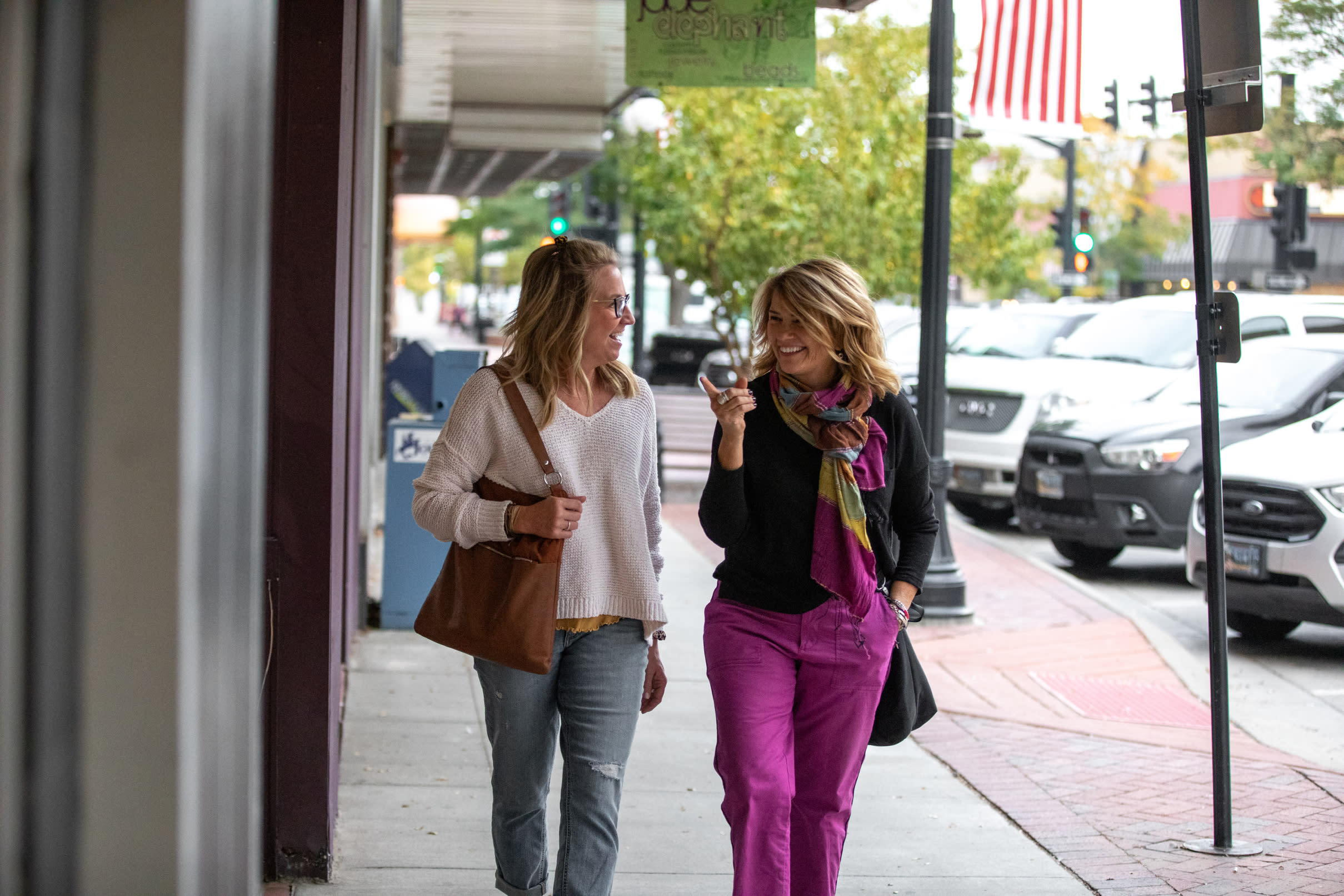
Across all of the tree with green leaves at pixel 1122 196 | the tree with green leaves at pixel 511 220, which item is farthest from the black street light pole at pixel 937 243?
the tree with green leaves at pixel 511 220

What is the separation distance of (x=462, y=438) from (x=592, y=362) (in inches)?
14.0

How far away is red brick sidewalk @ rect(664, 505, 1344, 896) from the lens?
479 cm

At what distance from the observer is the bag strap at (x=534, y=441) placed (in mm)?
3295

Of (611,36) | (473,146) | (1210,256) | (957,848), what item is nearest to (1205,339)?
(1210,256)

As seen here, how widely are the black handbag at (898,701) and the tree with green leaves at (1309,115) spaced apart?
46.6 feet

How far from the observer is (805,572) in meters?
3.44

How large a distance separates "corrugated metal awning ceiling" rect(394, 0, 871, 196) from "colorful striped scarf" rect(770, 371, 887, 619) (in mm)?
3819

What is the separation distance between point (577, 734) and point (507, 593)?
0.40 meters

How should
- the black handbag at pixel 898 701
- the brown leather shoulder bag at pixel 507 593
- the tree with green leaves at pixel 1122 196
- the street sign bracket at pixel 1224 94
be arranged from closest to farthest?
1. the brown leather shoulder bag at pixel 507 593
2. the black handbag at pixel 898 701
3. the street sign bracket at pixel 1224 94
4. the tree with green leaves at pixel 1122 196

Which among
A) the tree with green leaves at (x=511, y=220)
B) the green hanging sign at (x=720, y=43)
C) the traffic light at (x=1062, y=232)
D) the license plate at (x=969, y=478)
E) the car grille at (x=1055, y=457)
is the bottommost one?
the license plate at (x=969, y=478)

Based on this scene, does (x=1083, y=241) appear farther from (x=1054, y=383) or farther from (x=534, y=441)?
(x=534, y=441)

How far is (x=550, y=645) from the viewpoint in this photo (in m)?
3.24

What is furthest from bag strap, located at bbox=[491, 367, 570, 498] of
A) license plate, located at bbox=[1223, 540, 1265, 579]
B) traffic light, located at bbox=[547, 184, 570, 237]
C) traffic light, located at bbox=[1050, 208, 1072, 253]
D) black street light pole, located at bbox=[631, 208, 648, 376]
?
traffic light, located at bbox=[1050, 208, 1072, 253]

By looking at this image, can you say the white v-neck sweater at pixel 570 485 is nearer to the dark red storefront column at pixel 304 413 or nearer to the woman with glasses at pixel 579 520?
the woman with glasses at pixel 579 520
